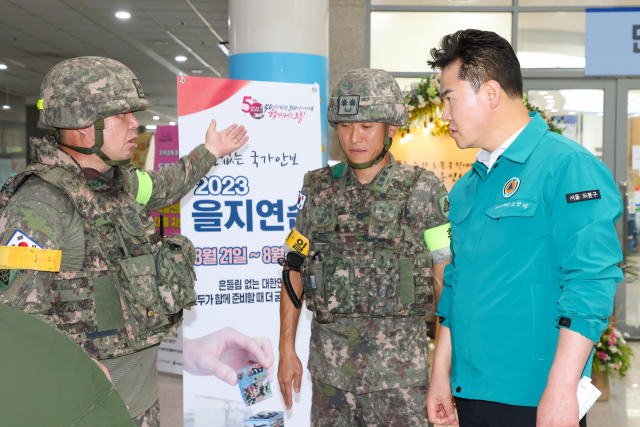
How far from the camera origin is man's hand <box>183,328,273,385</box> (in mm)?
2371

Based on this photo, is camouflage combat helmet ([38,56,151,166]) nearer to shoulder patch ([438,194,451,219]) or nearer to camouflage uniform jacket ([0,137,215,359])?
camouflage uniform jacket ([0,137,215,359])

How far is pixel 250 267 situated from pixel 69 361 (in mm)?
1756

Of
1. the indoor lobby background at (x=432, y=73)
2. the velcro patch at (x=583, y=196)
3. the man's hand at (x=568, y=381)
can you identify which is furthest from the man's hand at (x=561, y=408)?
the indoor lobby background at (x=432, y=73)

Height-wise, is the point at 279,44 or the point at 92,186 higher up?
the point at 279,44

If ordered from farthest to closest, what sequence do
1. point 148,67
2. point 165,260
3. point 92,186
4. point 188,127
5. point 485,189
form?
point 148,67
point 188,127
point 165,260
point 92,186
point 485,189

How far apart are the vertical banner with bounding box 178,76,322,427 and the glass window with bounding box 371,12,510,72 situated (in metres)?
2.51

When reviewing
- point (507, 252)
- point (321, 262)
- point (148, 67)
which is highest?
point (148, 67)

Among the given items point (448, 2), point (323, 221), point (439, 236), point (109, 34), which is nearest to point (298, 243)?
point (323, 221)

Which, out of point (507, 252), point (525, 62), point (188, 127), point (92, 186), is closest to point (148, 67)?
point (525, 62)

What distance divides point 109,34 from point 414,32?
625cm

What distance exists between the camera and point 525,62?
4750 millimetres

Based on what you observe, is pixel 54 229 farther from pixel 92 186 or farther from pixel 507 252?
pixel 507 252

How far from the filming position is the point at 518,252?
113 centimetres

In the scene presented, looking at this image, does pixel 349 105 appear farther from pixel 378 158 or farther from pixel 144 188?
pixel 144 188
